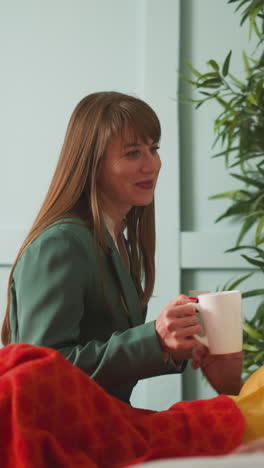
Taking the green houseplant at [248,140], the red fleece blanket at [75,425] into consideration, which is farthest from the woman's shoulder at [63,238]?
the green houseplant at [248,140]

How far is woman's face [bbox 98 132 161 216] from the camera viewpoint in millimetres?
1419

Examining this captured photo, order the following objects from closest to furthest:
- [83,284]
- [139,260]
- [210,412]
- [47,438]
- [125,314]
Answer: [47,438], [210,412], [83,284], [125,314], [139,260]

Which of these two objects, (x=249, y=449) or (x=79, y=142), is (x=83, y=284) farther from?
(x=249, y=449)

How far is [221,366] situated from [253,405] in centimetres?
30

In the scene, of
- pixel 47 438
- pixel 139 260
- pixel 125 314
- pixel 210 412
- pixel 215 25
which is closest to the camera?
pixel 47 438

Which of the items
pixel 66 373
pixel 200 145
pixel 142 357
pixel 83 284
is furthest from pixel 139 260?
pixel 200 145

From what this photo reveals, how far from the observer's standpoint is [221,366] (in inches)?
51.2

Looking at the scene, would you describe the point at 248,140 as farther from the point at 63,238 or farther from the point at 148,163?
the point at 63,238

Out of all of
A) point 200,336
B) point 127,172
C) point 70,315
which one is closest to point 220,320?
point 200,336

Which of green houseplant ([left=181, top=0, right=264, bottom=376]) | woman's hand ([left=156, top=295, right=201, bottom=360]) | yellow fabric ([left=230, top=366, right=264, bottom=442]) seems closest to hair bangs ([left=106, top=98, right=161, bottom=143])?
woman's hand ([left=156, top=295, right=201, bottom=360])

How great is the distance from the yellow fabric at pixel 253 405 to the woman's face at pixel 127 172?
1.72 ft

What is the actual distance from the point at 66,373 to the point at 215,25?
80.9 inches

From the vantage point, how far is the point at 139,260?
5.44 ft

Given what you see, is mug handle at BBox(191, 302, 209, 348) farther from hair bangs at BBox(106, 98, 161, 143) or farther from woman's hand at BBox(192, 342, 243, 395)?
hair bangs at BBox(106, 98, 161, 143)
